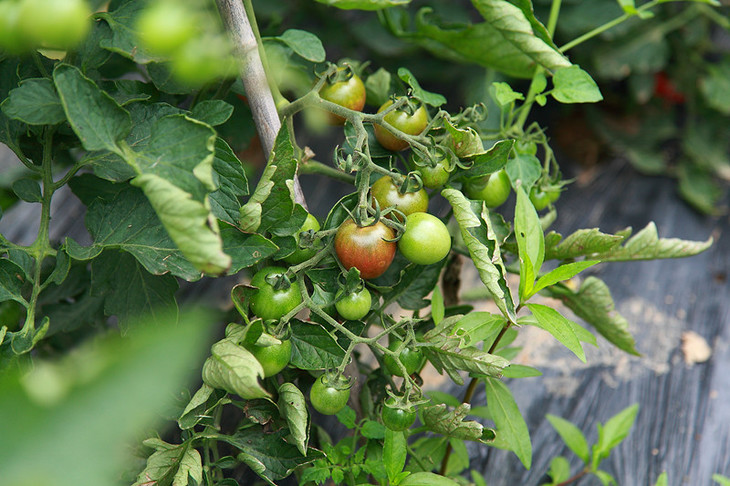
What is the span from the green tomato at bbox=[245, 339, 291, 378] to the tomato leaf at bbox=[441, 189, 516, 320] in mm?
211

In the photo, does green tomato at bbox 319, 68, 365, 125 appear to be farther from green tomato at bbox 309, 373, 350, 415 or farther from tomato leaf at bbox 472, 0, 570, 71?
green tomato at bbox 309, 373, 350, 415

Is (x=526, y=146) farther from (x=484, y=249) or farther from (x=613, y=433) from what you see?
(x=613, y=433)

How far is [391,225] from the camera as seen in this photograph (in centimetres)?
59

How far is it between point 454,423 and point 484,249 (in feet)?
0.61

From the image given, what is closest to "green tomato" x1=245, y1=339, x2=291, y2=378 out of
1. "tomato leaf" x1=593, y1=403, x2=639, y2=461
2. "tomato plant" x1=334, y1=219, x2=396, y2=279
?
"tomato plant" x1=334, y1=219, x2=396, y2=279

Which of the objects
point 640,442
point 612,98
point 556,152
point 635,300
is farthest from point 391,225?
point 612,98

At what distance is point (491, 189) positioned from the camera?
70cm

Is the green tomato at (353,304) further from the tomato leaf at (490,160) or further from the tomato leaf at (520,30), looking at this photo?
the tomato leaf at (520,30)

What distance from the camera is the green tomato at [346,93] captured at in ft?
2.16

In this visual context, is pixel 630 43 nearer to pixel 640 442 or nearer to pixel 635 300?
pixel 635 300

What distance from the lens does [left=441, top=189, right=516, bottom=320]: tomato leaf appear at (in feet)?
1.90

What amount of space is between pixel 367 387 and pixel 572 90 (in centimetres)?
45

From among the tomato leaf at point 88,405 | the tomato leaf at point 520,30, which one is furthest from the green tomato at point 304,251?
the tomato leaf at point 88,405

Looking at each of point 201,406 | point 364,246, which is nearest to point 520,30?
point 364,246
